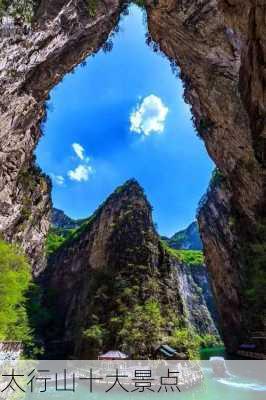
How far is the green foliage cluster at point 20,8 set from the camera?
653 inches

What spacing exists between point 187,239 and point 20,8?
14072cm

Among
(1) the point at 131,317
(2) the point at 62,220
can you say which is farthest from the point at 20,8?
(2) the point at 62,220

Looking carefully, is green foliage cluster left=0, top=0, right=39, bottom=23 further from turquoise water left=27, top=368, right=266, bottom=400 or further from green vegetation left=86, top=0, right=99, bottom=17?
turquoise water left=27, top=368, right=266, bottom=400

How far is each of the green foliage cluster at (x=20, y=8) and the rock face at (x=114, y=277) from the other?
27.5m

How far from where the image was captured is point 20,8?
1742 cm

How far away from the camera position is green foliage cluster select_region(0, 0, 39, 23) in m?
16.6

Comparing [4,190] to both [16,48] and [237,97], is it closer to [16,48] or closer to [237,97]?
[16,48]

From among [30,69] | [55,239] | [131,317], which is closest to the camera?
[30,69]

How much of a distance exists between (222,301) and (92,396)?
1760 centimetres

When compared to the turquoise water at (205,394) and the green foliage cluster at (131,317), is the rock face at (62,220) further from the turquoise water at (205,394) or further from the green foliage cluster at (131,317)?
the turquoise water at (205,394)

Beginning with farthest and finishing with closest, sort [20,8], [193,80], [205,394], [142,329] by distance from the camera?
1. [142,329]
2. [205,394]
3. [193,80]
4. [20,8]

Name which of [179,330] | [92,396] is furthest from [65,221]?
[92,396]

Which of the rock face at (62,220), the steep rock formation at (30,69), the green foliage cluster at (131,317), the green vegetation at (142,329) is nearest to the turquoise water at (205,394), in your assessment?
the green foliage cluster at (131,317)

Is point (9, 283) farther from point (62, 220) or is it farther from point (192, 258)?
point (192, 258)
